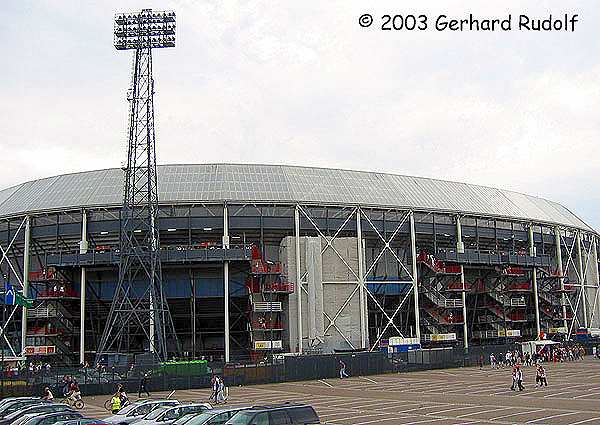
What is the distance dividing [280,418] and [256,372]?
35647mm

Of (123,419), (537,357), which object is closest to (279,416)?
(123,419)

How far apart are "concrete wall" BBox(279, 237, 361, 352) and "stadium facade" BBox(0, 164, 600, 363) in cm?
11

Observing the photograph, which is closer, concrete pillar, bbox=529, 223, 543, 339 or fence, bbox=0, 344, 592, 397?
fence, bbox=0, 344, 592, 397

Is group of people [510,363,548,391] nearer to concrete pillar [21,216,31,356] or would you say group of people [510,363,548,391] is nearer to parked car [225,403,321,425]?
parked car [225,403,321,425]

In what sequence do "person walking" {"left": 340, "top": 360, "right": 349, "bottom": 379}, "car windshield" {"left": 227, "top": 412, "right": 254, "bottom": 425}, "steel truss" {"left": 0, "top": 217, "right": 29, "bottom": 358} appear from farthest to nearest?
"steel truss" {"left": 0, "top": 217, "right": 29, "bottom": 358}, "person walking" {"left": 340, "top": 360, "right": 349, "bottom": 379}, "car windshield" {"left": 227, "top": 412, "right": 254, "bottom": 425}

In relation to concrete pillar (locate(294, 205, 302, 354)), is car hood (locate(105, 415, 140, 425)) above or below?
below

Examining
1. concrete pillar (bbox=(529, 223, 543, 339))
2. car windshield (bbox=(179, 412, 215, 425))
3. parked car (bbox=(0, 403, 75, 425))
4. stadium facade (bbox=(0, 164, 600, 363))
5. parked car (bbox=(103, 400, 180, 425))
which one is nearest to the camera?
car windshield (bbox=(179, 412, 215, 425))

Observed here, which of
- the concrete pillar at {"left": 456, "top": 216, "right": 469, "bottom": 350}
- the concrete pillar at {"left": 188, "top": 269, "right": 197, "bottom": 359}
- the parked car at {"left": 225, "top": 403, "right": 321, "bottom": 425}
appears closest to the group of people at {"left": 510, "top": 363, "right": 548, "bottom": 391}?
the parked car at {"left": 225, "top": 403, "right": 321, "bottom": 425}

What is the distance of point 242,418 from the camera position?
21.1 meters

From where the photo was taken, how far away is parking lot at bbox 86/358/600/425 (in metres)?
29.6

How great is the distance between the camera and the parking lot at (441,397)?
29.6 meters

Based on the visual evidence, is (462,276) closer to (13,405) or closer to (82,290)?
(82,290)

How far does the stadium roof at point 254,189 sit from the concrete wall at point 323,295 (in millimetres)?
4771

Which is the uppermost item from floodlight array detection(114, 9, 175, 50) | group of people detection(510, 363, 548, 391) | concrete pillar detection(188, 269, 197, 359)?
floodlight array detection(114, 9, 175, 50)
